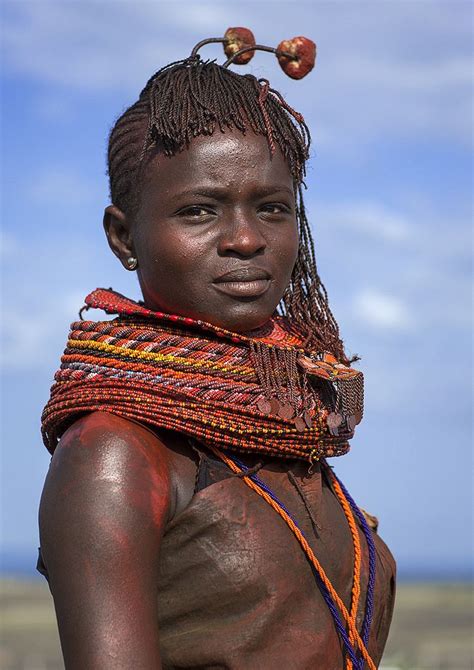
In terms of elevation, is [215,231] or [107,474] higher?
[215,231]

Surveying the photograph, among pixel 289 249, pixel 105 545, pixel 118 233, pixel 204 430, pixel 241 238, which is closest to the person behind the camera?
pixel 105 545

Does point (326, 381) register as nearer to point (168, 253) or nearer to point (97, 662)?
point (168, 253)

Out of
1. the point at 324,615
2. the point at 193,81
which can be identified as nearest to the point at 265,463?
the point at 324,615

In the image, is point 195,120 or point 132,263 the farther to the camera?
point 132,263

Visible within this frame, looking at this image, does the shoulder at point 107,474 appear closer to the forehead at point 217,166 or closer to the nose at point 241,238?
the nose at point 241,238

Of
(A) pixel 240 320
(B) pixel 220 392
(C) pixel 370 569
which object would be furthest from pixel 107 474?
(C) pixel 370 569

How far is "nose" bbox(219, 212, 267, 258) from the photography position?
137 inches

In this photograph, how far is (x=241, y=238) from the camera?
348cm

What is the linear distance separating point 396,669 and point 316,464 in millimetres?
2583

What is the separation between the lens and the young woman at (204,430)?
125 inches

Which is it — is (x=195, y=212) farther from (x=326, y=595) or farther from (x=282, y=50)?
(x=326, y=595)

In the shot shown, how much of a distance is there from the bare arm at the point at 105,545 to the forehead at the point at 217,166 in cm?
77

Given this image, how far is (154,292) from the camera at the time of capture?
3.62 meters

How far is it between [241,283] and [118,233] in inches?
19.8
